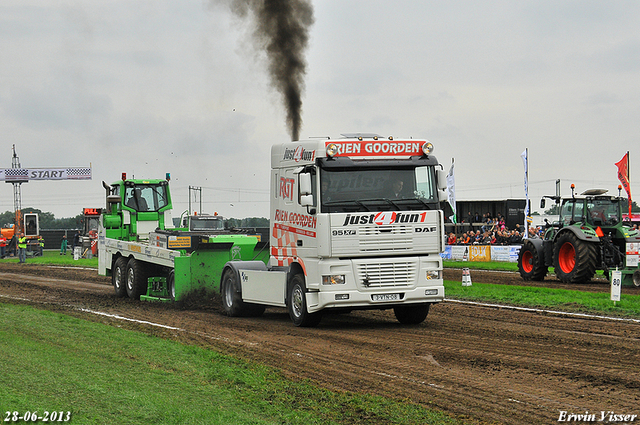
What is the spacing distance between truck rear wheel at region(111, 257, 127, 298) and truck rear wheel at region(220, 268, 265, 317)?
4.99 metres

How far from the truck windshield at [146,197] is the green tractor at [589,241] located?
10651mm

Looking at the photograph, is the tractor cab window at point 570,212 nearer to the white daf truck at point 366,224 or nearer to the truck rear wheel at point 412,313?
the truck rear wheel at point 412,313

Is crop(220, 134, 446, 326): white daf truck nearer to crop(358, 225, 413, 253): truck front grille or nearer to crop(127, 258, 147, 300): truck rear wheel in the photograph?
crop(358, 225, 413, 253): truck front grille

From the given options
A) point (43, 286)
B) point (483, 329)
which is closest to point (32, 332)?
point (483, 329)

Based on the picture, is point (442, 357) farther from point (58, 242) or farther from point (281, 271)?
point (58, 242)

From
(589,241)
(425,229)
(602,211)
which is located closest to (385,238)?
(425,229)

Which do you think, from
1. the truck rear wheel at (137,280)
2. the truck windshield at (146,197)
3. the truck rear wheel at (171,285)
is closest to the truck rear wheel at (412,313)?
the truck rear wheel at (171,285)

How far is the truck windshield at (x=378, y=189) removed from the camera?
1178 cm

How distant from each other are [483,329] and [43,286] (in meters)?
15.9

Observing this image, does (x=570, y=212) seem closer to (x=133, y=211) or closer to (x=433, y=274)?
(x=433, y=274)

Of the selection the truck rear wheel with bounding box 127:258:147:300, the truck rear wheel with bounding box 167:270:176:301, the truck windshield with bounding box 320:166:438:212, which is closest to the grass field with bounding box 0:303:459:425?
the truck windshield with bounding box 320:166:438:212

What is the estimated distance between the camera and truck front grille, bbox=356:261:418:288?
38.9ft

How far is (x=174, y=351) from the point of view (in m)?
10.0

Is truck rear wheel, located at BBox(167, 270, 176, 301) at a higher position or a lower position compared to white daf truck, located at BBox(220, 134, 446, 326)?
lower
